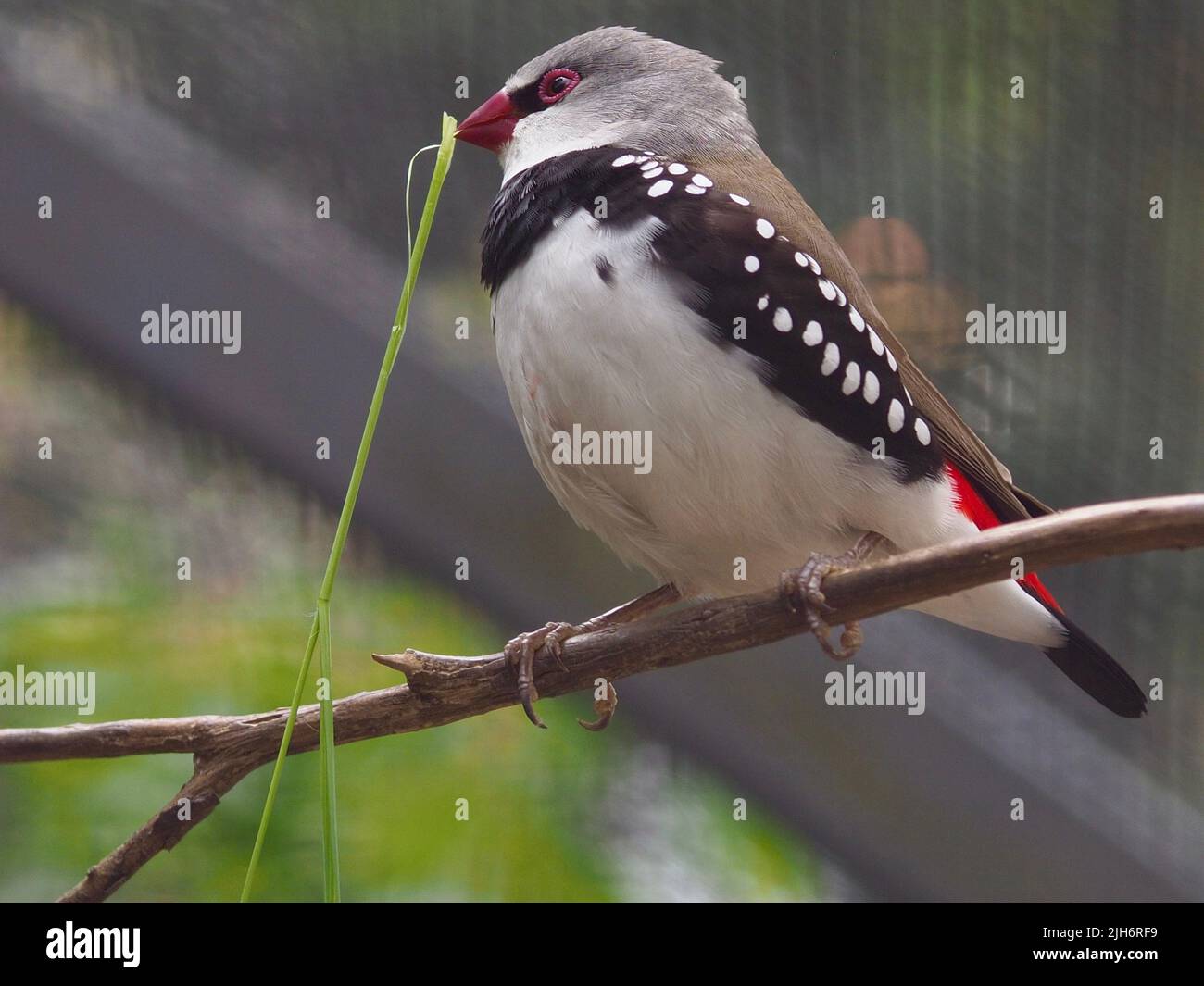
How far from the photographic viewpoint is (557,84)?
0.87 meters

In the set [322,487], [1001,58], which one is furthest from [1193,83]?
[322,487]

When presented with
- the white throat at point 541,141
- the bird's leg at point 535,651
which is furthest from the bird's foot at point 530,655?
the white throat at point 541,141

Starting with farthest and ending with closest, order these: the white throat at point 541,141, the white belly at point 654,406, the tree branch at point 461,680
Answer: the white throat at point 541,141
the white belly at point 654,406
the tree branch at point 461,680

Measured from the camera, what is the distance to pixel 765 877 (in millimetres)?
828

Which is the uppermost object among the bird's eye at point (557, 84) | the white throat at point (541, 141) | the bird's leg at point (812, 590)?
the bird's eye at point (557, 84)

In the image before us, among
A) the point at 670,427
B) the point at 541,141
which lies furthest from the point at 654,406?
the point at 541,141

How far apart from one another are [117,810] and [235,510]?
0.70 ft

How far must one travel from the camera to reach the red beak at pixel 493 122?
84 cm

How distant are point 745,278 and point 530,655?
269 mm

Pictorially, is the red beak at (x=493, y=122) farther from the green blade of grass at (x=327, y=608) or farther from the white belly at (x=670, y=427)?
the green blade of grass at (x=327, y=608)

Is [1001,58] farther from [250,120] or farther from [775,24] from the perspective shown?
[250,120]

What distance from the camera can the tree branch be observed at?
0.62 meters

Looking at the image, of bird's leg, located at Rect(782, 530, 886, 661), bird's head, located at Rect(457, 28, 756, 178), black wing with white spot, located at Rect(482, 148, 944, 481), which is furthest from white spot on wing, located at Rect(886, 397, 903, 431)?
bird's head, located at Rect(457, 28, 756, 178)

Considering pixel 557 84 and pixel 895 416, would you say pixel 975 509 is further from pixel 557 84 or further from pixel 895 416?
pixel 557 84
